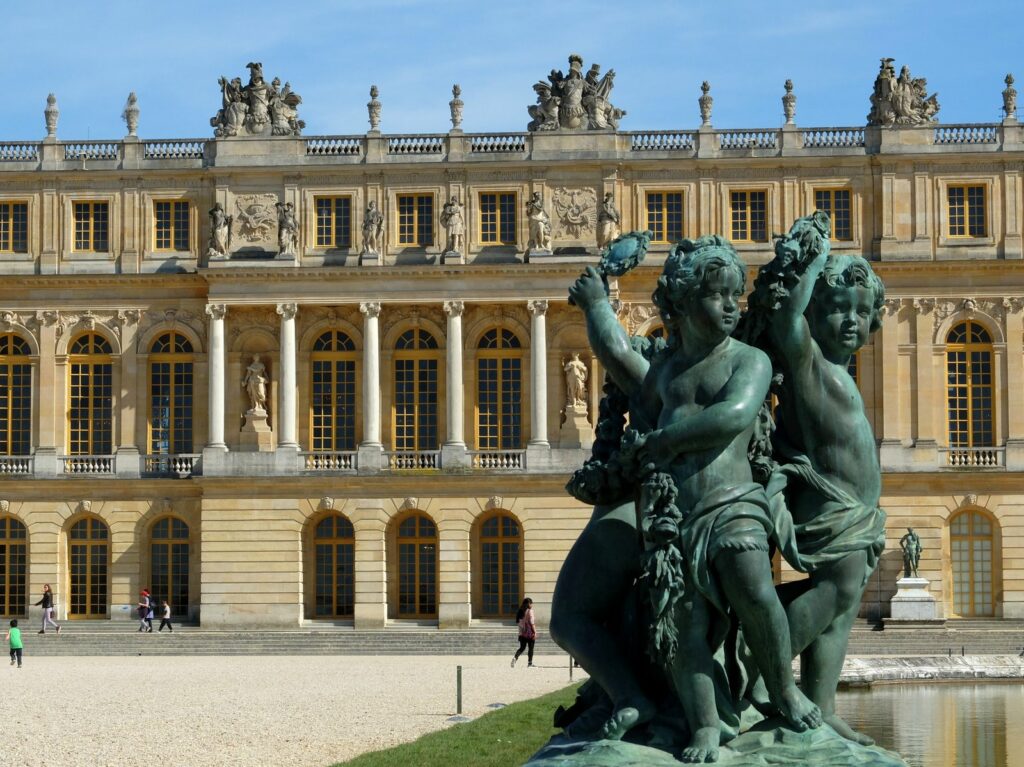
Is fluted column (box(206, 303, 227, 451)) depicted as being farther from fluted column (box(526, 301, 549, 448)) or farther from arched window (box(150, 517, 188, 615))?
fluted column (box(526, 301, 549, 448))

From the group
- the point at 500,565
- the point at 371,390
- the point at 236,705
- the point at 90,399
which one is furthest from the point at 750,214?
the point at 236,705

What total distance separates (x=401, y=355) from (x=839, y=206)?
488 inches

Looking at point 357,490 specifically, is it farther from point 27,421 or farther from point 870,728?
point 870,728

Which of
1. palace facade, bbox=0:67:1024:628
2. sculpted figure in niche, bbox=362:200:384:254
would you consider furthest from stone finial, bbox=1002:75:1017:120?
A: sculpted figure in niche, bbox=362:200:384:254

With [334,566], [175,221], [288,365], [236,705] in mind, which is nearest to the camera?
[236,705]

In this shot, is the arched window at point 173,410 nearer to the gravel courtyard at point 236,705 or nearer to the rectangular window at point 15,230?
the rectangular window at point 15,230

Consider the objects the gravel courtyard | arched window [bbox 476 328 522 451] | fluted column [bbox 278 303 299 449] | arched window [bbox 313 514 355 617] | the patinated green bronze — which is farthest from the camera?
arched window [bbox 476 328 522 451]

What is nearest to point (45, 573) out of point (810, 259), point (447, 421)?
point (447, 421)

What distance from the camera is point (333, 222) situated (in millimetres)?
51906

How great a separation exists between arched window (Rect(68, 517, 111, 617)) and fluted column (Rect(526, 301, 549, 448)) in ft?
39.4

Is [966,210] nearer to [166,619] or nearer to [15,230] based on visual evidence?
[166,619]

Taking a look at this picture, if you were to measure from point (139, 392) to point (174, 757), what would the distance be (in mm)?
32253

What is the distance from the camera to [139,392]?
52.2 metres

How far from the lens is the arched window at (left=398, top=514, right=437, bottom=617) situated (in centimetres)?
5116
